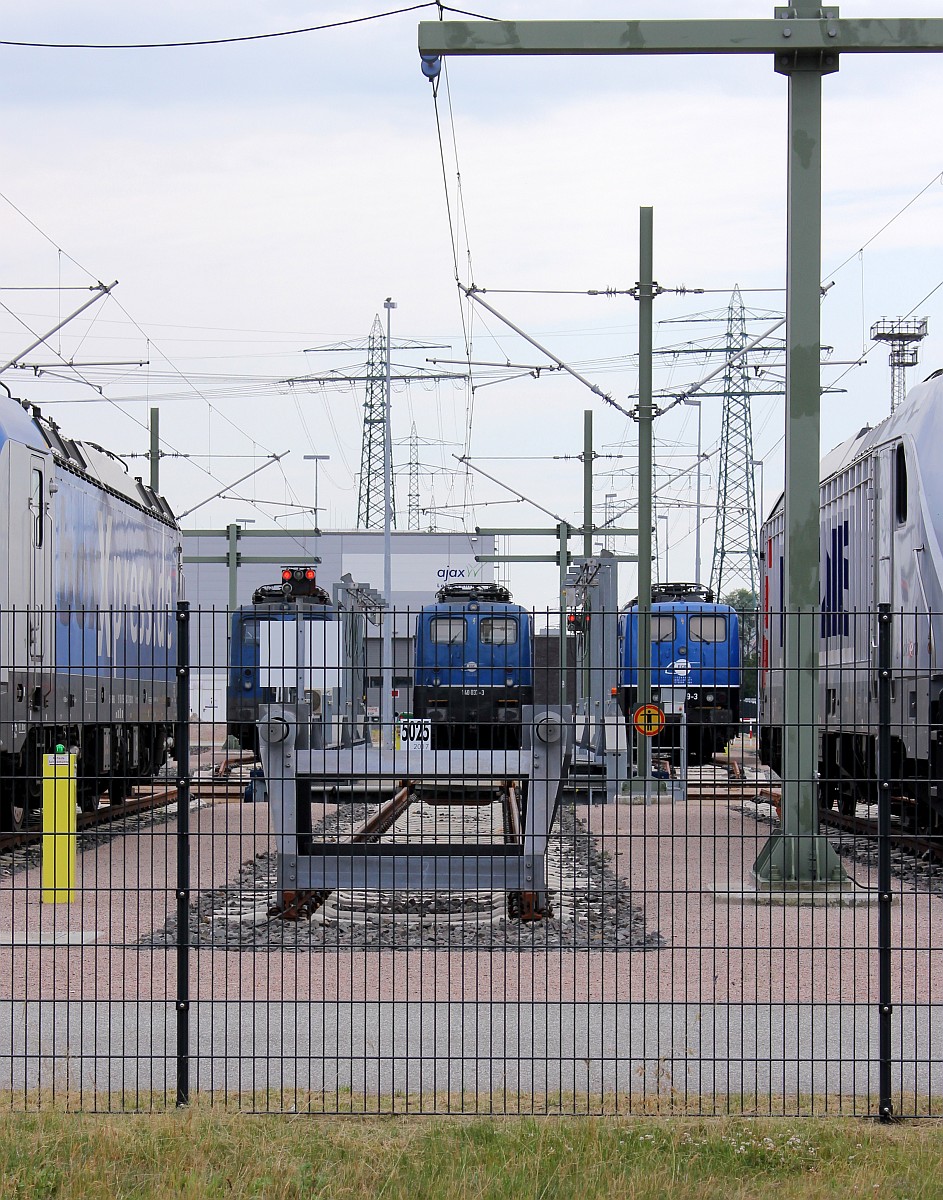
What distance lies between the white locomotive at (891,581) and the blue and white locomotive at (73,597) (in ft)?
21.2

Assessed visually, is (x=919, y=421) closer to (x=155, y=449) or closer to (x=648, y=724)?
(x=648, y=724)

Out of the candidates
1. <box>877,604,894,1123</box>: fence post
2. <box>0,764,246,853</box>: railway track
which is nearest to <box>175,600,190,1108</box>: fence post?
<box>0,764,246,853</box>: railway track

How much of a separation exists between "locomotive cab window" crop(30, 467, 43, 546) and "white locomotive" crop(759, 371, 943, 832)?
779 centimetres

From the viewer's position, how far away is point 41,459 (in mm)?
18031

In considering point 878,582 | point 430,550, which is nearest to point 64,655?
point 878,582

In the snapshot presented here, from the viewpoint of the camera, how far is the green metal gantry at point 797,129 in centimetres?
1295

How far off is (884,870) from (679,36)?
7999mm

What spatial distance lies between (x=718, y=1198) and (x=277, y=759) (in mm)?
6708

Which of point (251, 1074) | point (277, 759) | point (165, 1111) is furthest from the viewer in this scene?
point (277, 759)

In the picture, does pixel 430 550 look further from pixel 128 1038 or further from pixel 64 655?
pixel 128 1038

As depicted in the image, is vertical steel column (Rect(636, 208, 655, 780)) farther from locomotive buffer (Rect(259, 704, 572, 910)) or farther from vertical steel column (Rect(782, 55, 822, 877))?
locomotive buffer (Rect(259, 704, 572, 910))

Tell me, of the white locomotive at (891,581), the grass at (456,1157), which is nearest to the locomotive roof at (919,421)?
the white locomotive at (891,581)

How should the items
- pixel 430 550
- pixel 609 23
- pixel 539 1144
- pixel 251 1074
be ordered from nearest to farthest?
pixel 539 1144 → pixel 251 1074 → pixel 609 23 → pixel 430 550

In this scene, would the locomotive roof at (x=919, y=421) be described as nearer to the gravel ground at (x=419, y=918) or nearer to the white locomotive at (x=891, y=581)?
the white locomotive at (x=891, y=581)
